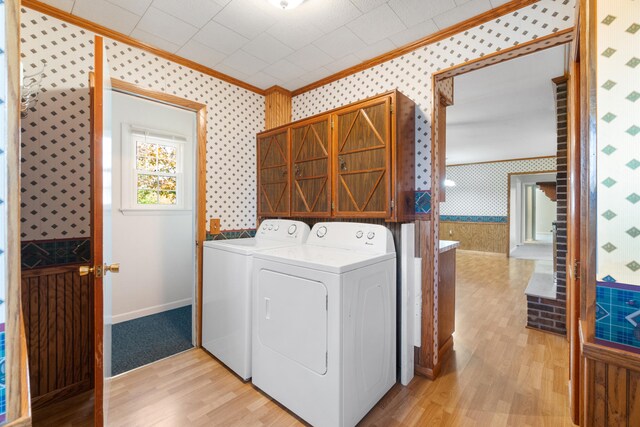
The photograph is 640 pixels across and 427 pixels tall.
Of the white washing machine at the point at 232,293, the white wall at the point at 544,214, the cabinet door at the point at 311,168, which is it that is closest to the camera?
the white washing machine at the point at 232,293

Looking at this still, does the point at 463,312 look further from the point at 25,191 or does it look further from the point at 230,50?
the point at 25,191

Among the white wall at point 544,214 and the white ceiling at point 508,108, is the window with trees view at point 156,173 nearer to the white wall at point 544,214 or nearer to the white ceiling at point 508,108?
the white ceiling at point 508,108

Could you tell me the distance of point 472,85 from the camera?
3066 mm

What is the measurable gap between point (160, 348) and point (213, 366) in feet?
2.03

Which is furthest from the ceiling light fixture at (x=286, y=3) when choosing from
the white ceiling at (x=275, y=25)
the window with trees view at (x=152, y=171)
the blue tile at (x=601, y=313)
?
the window with trees view at (x=152, y=171)

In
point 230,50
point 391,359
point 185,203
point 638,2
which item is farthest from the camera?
point 185,203

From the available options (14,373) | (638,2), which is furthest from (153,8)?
(638,2)

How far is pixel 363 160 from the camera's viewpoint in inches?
83.6

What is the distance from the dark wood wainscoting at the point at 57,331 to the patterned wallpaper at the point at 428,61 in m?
2.53

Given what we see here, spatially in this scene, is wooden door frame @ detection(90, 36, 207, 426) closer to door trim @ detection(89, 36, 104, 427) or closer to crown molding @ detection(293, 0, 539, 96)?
door trim @ detection(89, 36, 104, 427)

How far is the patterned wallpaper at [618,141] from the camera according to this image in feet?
3.20

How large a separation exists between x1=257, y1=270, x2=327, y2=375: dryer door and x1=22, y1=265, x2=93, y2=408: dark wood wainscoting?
125 centimetres

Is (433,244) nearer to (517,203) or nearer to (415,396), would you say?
(415,396)

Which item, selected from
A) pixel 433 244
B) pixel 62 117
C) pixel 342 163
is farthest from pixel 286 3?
pixel 433 244
